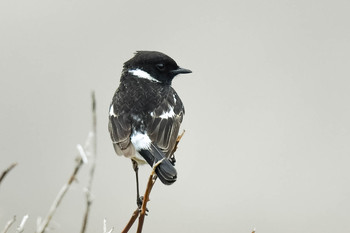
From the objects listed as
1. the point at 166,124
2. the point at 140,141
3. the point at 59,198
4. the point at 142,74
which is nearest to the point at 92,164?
the point at 59,198

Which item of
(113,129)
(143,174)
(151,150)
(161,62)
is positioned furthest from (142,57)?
(143,174)

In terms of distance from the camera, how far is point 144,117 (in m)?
4.86

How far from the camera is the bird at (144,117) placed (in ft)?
14.9

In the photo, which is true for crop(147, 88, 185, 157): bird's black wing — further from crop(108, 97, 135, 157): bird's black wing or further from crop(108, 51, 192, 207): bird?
crop(108, 97, 135, 157): bird's black wing

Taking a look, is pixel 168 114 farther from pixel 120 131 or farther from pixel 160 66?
pixel 160 66

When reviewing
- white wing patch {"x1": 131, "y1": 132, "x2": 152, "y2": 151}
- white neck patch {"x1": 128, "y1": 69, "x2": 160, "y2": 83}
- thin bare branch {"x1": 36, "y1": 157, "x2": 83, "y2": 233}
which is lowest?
white wing patch {"x1": 131, "y1": 132, "x2": 152, "y2": 151}

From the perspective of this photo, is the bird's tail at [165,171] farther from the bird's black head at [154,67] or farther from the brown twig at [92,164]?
the brown twig at [92,164]

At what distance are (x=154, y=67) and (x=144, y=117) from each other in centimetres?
78

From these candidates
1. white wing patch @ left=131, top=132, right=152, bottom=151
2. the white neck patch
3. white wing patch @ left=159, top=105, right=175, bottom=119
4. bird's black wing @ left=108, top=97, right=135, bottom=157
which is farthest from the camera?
the white neck patch

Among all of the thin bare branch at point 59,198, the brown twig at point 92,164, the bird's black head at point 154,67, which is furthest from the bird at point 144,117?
the brown twig at point 92,164

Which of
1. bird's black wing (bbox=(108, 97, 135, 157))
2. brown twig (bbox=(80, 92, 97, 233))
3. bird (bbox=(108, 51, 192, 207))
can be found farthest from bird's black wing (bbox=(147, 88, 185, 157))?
brown twig (bbox=(80, 92, 97, 233))

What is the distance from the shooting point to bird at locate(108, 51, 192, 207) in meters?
4.55

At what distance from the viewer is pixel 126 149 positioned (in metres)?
4.62

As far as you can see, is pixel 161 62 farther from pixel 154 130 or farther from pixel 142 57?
pixel 154 130
